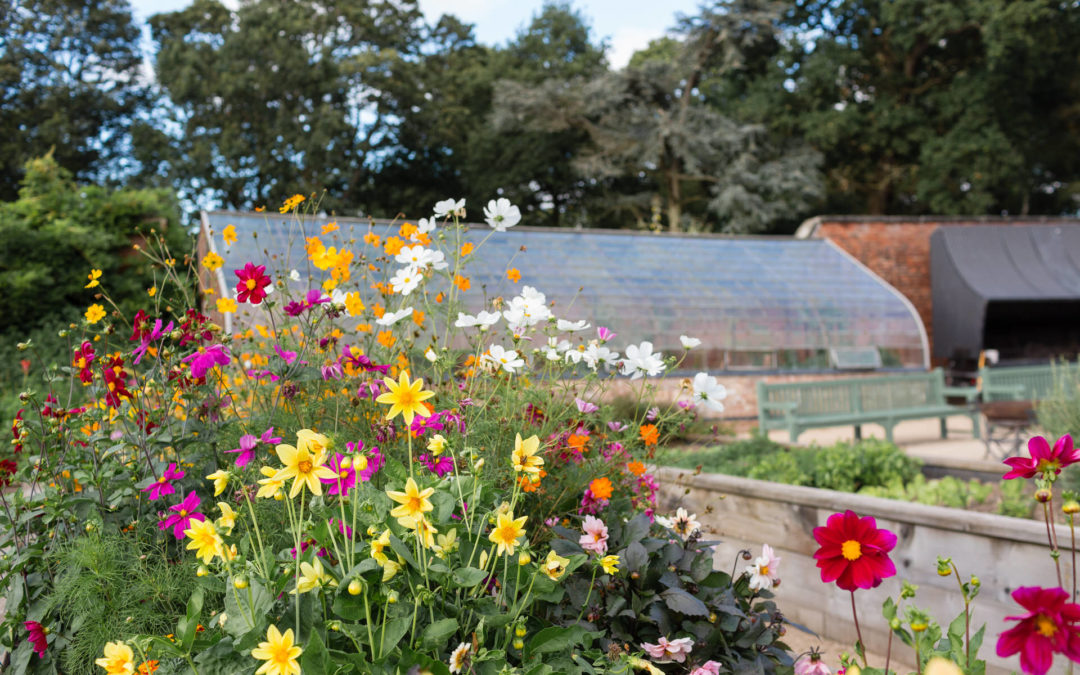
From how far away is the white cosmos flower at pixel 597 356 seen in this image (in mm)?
2004

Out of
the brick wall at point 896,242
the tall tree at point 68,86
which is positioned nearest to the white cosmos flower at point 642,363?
the brick wall at point 896,242

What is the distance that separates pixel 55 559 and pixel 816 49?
854 inches

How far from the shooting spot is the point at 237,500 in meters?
1.86

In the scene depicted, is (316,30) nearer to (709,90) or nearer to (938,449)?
(709,90)

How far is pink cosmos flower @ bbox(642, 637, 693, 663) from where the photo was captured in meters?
1.65

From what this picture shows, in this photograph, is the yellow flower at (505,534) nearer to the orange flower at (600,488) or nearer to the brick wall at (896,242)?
the orange flower at (600,488)

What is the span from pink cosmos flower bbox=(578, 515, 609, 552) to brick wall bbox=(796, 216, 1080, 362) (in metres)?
12.0

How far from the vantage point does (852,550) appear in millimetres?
1222

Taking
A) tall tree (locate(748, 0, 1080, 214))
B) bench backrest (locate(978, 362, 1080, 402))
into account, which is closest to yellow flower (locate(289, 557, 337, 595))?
bench backrest (locate(978, 362, 1080, 402))

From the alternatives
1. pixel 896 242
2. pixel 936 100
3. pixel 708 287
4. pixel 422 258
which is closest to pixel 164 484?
pixel 422 258

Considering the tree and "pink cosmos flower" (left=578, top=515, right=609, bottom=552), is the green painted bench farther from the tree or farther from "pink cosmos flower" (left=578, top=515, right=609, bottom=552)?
the tree

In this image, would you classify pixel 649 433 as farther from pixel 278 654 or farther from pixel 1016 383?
pixel 1016 383

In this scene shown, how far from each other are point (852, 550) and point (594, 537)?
0.63 meters

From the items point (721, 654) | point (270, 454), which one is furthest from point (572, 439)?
point (270, 454)
